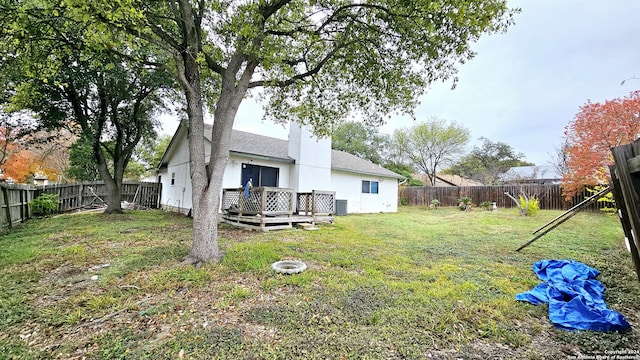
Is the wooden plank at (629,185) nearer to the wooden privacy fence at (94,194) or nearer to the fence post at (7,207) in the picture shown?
the fence post at (7,207)

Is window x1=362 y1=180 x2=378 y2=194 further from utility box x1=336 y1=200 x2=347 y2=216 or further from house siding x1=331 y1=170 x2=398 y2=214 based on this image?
utility box x1=336 y1=200 x2=347 y2=216

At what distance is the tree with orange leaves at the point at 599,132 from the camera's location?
1061cm

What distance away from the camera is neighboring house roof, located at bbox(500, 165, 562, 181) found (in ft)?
86.1

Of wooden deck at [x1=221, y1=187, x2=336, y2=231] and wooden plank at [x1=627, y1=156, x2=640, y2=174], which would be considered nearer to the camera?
wooden plank at [x1=627, y1=156, x2=640, y2=174]

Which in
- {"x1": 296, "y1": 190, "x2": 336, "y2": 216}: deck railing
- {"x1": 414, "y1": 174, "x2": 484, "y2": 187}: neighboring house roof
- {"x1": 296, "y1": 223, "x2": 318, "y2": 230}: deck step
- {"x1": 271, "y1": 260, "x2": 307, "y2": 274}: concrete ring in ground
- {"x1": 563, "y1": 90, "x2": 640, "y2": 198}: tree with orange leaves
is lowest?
{"x1": 296, "y1": 223, "x2": 318, "y2": 230}: deck step

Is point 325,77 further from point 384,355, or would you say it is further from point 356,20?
point 384,355

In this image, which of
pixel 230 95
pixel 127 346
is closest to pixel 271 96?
pixel 230 95

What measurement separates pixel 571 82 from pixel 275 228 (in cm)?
1702

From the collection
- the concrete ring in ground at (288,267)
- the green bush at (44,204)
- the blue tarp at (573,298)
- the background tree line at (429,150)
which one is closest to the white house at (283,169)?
the green bush at (44,204)

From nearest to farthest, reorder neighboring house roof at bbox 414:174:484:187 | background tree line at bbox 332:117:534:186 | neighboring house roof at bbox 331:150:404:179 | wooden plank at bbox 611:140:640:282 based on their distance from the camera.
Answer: wooden plank at bbox 611:140:640:282 → neighboring house roof at bbox 331:150:404:179 → background tree line at bbox 332:117:534:186 → neighboring house roof at bbox 414:174:484:187

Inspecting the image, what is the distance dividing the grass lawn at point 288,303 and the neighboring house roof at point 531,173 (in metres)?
25.3

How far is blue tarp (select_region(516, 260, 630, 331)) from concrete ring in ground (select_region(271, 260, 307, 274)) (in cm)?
294

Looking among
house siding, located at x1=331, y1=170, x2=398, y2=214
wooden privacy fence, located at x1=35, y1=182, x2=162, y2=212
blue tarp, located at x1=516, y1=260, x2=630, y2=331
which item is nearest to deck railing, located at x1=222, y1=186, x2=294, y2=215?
house siding, located at x1=331, y1=170, x2=398, y2=214

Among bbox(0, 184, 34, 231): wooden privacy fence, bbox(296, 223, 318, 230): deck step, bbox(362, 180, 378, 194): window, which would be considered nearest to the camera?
bbox(0, 184, 34, 231): wooden privacy fence
